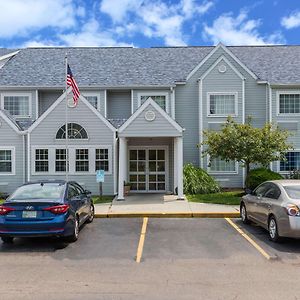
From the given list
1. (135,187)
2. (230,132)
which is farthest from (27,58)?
(230,132)

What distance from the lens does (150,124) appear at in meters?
17.7

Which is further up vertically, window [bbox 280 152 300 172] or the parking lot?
window [bbox 280 152 300 172]

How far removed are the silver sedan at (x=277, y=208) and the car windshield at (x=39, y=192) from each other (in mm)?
5187

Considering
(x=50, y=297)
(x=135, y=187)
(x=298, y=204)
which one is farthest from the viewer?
(x=135, y=187)

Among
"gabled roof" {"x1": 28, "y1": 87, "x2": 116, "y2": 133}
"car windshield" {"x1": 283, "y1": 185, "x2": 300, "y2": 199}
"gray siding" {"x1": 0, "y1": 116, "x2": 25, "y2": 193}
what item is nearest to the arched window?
"gabled roof" {"x1": 28, "y1": 87, "x2": 116, "y2": 133}

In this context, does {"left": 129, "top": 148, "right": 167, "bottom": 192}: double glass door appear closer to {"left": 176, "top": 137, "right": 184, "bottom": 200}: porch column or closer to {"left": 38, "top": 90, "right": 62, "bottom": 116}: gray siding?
{"left": 176, "top": 137, "right": 184, "bottom": 200}: porch column

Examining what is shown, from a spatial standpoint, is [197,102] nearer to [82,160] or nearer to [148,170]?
[148,170]

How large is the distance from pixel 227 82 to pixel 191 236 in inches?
544

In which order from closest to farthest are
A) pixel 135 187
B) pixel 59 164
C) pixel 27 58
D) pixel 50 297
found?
pixel 50 297 → pixel 59 164 → pixel 135 187 → pixel 27 58

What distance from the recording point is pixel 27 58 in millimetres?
25953

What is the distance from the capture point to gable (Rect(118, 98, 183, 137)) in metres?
17.6

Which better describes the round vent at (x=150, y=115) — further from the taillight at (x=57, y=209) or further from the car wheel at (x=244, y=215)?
the taillight at (x=57, y=209)

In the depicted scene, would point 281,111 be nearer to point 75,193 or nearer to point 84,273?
point 75,193

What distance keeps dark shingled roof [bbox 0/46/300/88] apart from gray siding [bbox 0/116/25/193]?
4005mm
